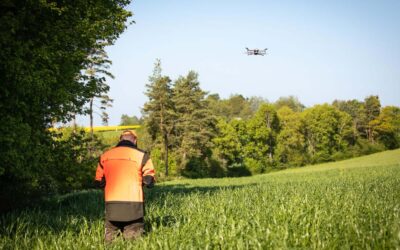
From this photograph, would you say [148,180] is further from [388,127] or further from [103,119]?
[388,127]

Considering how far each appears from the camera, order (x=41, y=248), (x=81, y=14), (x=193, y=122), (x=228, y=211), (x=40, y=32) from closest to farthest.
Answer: (x=41, y=248), (x=228, y=211), (x=40, y=32), (x=81, y=14), (x=193, y=122)

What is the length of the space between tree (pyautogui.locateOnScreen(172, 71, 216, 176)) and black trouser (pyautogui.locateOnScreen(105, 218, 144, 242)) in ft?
162

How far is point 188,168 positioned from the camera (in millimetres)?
58156

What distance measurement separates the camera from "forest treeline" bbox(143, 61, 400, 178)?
56250 millimetres

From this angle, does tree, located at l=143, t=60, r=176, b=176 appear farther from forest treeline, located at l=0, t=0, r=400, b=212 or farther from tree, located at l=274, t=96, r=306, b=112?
tree, located at l=274, t=96, r=306, b=112

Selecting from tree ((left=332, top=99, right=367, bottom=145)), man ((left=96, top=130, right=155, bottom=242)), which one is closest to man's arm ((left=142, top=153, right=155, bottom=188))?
man ((left=96, top=130, right=155, bottom=242))

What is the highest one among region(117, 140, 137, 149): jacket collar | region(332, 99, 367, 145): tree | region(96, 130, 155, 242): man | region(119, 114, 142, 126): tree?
region(119, 114, 142, 126): tree

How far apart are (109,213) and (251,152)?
64.5 m

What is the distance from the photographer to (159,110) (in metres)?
55.8

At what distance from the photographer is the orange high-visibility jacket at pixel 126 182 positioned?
6.10 metres

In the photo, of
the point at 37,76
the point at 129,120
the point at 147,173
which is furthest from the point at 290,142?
the point at 129,120

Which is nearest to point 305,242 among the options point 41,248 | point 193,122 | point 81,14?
point 41,248

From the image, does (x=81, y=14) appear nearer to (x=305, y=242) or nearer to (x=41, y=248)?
(x=41, y=248)

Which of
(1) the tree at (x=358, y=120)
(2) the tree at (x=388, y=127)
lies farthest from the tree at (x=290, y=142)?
(2) the tree at (x=388, y=127)
